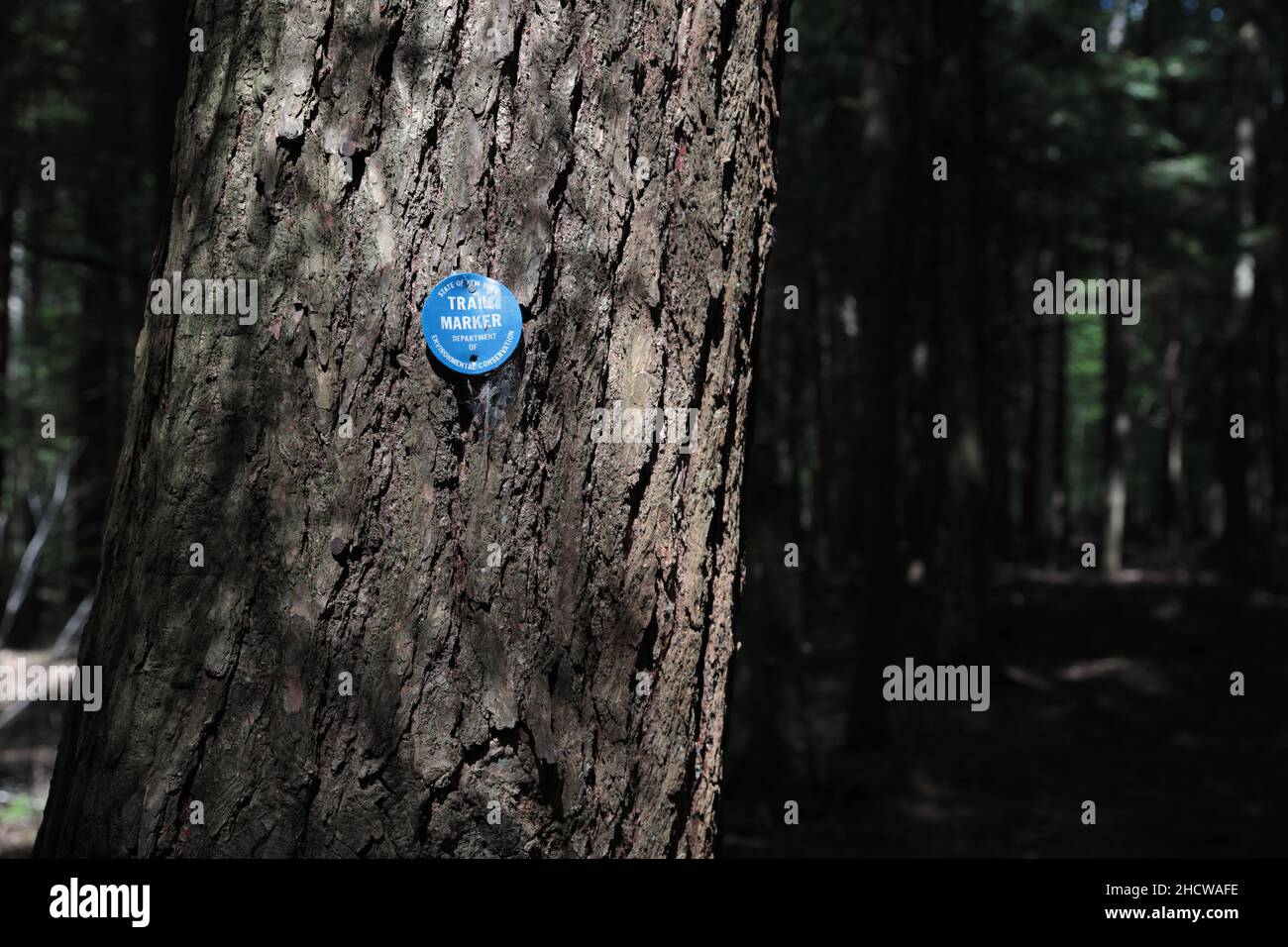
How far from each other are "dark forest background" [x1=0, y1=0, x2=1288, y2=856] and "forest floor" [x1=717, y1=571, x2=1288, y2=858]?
0.04m

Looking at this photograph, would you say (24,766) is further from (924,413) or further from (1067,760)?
(924,413)

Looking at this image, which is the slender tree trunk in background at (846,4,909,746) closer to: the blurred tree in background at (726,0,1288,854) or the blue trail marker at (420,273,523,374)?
the blurred tree in background at (726,0,1288,854)

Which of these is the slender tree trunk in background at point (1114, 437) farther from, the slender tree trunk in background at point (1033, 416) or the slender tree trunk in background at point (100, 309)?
the slender tree trunk in background at point (100, 309)

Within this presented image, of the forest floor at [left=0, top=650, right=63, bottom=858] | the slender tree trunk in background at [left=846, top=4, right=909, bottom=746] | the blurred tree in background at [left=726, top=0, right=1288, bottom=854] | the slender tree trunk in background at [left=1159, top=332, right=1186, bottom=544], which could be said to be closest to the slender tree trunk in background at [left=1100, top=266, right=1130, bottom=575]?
the blurred tree in background at [left=726, top=0, right=1288, bottom=854]

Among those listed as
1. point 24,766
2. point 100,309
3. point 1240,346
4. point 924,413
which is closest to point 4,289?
point 100,309

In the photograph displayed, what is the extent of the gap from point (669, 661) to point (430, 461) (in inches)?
19.1

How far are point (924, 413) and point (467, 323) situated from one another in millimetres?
16444

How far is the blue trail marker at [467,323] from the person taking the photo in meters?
1.58

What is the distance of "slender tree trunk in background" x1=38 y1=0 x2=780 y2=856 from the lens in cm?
156

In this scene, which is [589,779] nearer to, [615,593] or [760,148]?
[615,593]

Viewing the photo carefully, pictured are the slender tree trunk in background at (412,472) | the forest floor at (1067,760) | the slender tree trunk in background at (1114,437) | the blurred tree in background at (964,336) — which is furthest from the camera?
the slender tree trunk in background at (1114,437)

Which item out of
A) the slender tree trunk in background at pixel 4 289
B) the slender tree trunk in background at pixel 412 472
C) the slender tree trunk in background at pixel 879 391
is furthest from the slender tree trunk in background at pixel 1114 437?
the slender tree trunk in background at pixel 412 472

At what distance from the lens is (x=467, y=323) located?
1.58 metres

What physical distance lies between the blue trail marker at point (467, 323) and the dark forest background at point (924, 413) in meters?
2.10
